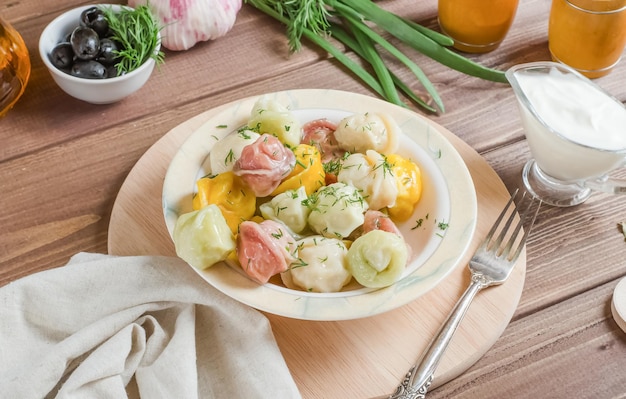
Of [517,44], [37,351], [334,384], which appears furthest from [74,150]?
[517,44]

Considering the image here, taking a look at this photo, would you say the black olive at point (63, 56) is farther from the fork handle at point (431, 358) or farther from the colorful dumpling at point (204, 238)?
the fork handle at point (431, 358)

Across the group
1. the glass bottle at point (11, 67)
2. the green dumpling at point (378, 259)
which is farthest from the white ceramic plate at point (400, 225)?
the glass bottle at point (11, 67)

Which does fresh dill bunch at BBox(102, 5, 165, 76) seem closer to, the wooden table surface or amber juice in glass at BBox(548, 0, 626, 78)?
the wooden table surface

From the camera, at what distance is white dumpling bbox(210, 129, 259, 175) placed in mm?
1279

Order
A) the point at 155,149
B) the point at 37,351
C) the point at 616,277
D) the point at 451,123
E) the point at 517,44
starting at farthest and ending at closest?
the point at 517,44, the point at 451,123, the point at 155,149, the point at 616,277, the point at 37,351

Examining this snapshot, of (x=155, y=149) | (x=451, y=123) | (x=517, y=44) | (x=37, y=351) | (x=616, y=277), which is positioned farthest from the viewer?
(x=517, y=44)

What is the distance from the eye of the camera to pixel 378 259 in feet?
3.74

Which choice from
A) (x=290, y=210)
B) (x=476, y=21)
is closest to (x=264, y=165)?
(x=290, y=210)

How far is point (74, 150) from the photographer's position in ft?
5.13

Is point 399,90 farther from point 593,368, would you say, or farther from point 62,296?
point 62,296

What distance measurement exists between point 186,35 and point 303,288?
31.7 inches

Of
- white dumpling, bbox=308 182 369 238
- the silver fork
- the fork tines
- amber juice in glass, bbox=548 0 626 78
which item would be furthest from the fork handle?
amber juice in glass, bbox=548 0 626 78

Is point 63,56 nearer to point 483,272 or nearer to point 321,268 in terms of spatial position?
point 321,268

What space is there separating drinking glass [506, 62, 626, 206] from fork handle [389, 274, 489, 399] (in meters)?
0.32
